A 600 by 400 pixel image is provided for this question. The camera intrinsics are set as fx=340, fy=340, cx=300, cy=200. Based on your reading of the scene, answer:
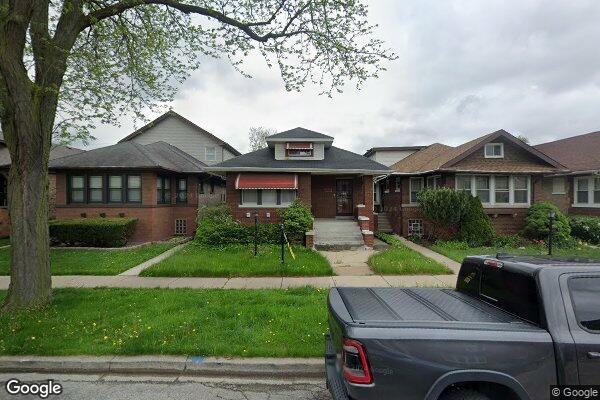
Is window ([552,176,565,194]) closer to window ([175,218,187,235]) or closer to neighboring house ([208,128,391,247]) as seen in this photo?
neighboring house ([208,128,391,247])

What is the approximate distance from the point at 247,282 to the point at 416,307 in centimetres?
596

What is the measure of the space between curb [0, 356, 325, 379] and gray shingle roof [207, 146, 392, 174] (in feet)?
36.4

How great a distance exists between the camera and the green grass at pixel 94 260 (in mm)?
9719

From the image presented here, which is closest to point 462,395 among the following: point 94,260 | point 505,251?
point 94,260

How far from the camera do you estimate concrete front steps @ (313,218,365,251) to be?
14.0 metres

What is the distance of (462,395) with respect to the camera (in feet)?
8.31

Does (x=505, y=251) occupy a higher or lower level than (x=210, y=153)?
lower

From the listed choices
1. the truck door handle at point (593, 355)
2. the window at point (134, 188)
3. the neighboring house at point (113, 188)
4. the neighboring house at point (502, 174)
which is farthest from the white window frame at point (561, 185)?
the window at point (134, 188)

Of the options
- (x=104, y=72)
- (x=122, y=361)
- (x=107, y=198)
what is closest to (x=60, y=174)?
(x=107, y=198)

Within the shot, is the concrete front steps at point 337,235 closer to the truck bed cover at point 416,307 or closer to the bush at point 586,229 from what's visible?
the truck bed cover at point 416,307

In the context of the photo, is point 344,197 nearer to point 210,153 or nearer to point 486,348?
point 210,153

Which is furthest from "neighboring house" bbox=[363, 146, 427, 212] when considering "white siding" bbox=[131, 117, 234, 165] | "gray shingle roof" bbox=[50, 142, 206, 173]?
"gray shingle roof" bbox=[50, 142, 206, 173]

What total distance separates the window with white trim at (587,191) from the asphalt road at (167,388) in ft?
66.3

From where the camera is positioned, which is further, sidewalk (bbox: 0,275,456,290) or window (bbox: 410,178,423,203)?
window (bbox: 410,178,423,203)
